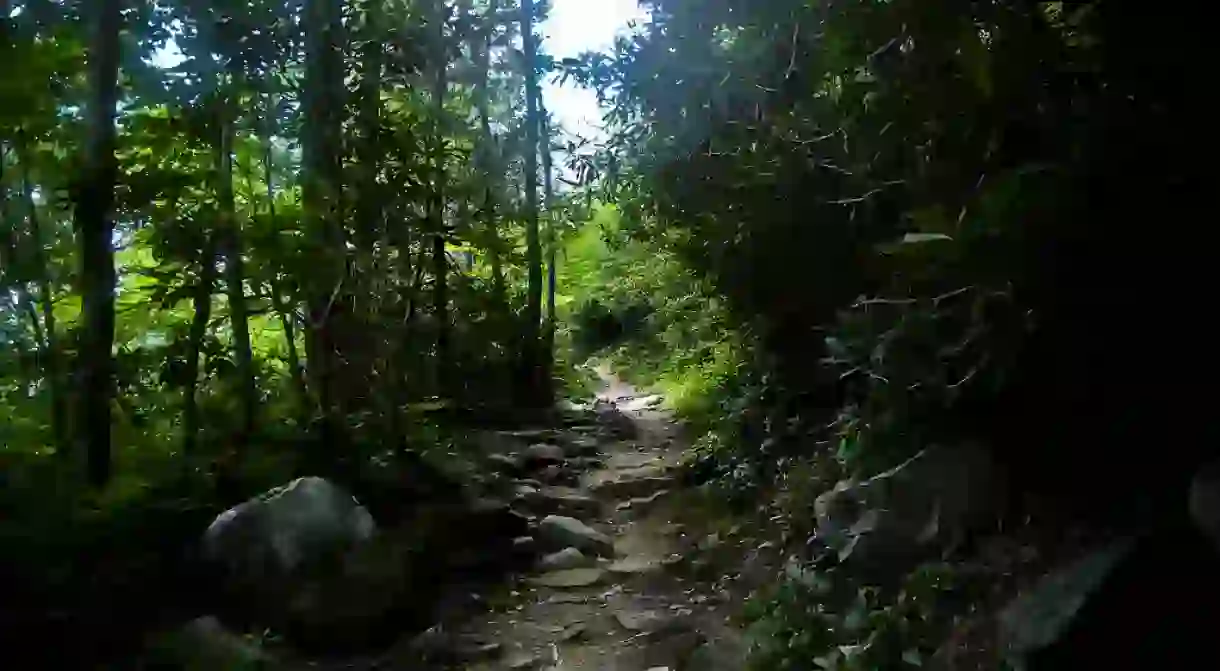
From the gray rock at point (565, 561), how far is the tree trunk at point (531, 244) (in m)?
5.00

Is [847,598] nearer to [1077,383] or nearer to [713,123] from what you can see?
[1077,383]

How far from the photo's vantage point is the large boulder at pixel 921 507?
12.2 feet

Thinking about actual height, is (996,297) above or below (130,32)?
below

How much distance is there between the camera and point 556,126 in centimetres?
1149

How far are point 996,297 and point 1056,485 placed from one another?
0.81 metres

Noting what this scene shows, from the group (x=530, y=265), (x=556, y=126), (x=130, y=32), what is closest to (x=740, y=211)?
(x=130, y=32)

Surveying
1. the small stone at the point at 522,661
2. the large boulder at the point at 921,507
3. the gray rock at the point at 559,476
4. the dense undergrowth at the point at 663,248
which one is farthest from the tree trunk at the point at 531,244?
the large boulder at the point at 921,507

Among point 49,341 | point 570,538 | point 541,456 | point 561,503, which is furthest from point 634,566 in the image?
point 49,341

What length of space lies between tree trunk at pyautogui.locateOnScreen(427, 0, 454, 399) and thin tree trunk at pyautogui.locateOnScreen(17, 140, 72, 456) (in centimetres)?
278

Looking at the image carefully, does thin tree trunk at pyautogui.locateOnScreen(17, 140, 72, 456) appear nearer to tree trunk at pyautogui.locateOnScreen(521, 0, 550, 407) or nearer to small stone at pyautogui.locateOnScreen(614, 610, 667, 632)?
small stone at pyautogui.locateOnScreen(614, 610, 667, 632)

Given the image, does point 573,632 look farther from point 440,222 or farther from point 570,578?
point 440,222

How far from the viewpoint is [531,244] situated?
35.6 ft

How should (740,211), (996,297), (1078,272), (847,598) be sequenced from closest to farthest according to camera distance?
1. (1078,272)
2. (996,297)
3. (847,598)
4. (740,211)

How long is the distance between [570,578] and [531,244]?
5673 millimetres
